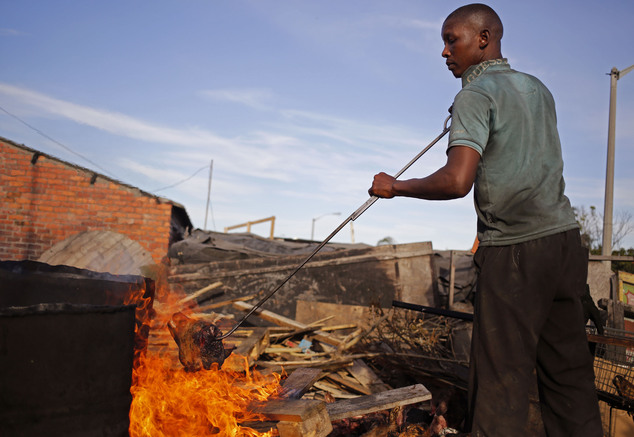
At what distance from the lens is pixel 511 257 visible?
2348 millimetres

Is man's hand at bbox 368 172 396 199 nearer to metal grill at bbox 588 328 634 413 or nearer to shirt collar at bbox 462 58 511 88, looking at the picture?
shirt collar at bbox 462 58 511 88

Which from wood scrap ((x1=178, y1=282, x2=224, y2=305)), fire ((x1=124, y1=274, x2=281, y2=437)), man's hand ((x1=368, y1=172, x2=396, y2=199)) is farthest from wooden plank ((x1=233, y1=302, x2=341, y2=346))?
man's hand ((x1=368, y1=172, x2=396, y2=199))

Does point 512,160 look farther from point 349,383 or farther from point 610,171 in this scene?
point 610,171

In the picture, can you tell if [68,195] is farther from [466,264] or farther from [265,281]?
[466,264]

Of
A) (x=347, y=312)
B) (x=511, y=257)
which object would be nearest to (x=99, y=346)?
(x=511, y=257)

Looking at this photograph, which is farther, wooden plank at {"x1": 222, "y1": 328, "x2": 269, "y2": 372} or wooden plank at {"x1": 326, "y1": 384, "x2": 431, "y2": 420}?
wooden plank at {"x1": 222, "y1": 328, "x2": 269, "y2": 372}

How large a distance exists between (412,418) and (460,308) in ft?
16.9

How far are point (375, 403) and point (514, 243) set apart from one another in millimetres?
1732

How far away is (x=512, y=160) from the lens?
2.39m

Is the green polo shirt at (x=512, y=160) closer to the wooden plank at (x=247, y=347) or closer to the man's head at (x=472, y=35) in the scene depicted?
the man's head at (x=472, y=35)

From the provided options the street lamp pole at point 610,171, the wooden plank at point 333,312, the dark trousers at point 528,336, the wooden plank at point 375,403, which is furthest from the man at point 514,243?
the street lamp pole at point 610,171

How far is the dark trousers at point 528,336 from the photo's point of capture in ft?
7.45

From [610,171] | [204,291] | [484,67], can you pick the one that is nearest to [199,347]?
[484,67]

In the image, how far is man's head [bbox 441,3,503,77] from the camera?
2.57 m
